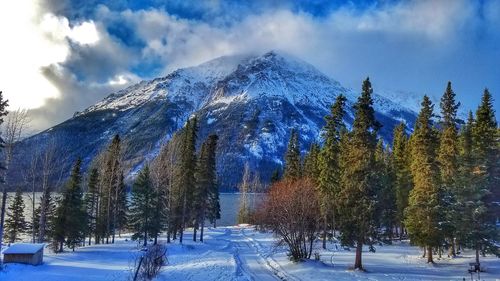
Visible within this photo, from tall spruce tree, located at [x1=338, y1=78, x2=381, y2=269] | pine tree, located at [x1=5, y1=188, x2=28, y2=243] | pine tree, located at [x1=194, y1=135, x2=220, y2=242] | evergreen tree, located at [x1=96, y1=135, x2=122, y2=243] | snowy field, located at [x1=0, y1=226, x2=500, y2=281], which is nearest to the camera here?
snowy field, located at [x1=0, y1=226, x2=500, y2=281]

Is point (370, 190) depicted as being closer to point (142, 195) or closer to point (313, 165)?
point (142, 195)

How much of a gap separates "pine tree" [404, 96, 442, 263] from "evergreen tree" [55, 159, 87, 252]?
3415cm

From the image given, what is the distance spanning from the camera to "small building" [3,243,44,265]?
34.7 meters

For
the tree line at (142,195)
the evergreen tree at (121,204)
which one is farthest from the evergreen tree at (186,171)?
the evergreen tree at (121,204)

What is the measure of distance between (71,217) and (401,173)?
136 ft

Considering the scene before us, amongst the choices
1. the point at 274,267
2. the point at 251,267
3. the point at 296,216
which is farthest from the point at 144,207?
the point at 274,267

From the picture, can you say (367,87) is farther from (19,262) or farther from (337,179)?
(19,262)

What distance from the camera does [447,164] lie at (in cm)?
4362

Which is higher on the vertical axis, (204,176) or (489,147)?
(489,147)

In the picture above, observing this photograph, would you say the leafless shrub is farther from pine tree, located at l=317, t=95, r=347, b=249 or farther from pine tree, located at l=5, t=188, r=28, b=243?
pine tree, located at l=5, t=188, r=28, b=243

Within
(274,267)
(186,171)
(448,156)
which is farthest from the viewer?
(186,171)

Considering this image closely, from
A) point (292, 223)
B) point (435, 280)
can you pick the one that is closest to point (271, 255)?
point (292, 223)

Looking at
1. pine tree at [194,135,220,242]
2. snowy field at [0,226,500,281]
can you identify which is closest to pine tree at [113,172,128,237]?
pine tree at [194,135,220,242]

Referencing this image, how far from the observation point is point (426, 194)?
41094 millimetres
